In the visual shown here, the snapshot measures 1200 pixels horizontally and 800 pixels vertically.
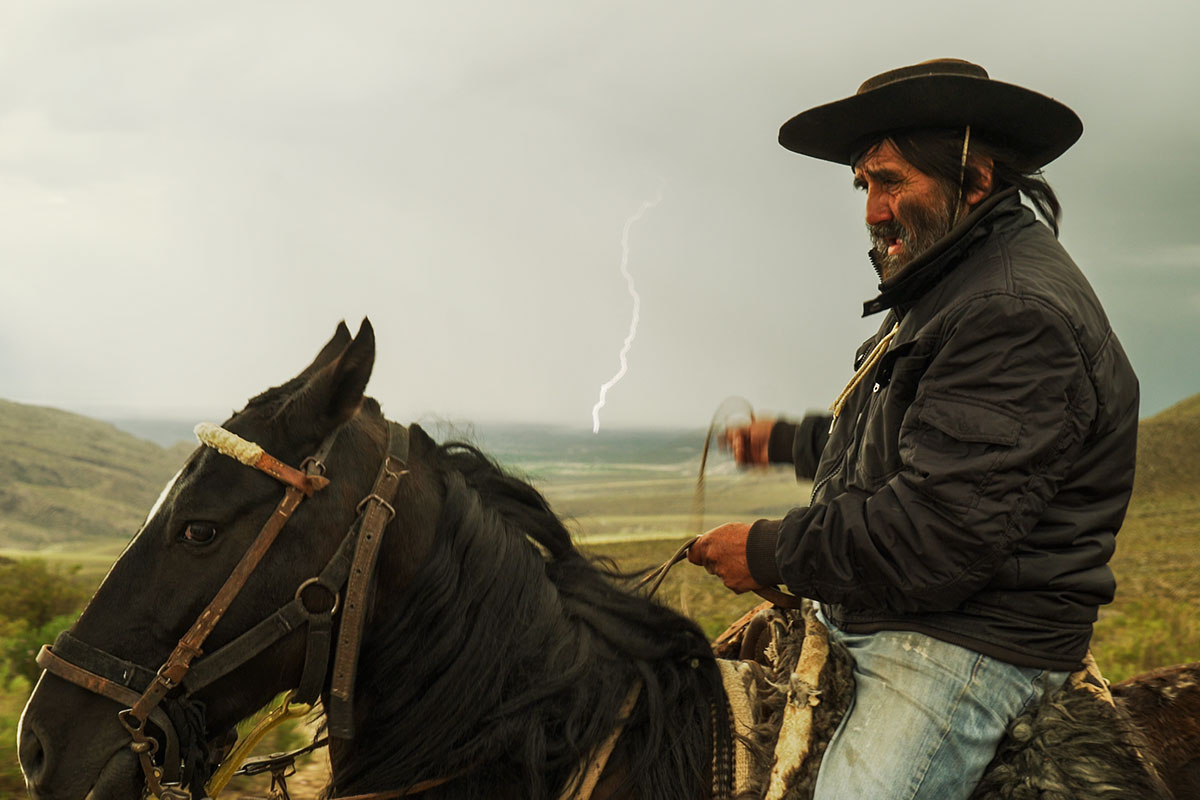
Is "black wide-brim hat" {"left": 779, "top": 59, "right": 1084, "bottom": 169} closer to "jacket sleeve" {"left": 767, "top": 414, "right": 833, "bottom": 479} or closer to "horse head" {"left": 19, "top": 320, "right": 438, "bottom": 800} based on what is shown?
"jacket sleeve" {"left": 767, "top": 414, "right": 833, "bottom": 479}

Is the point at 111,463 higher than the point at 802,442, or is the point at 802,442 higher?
the point at 802,442

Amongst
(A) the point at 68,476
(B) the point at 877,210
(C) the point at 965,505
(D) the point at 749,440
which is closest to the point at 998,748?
(C) the point at 965,505

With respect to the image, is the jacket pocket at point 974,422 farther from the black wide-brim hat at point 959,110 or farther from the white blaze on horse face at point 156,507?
the white blaze on horse face at point 156,507

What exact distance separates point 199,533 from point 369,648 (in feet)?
1.91

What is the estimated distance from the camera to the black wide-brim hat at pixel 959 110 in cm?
259

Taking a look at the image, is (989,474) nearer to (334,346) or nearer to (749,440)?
(749,440)

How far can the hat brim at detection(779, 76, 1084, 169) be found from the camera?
8.49 feet

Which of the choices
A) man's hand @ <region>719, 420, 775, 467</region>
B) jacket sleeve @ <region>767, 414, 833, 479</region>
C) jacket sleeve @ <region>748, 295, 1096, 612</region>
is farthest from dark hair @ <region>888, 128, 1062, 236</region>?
man's hand @ <region>719, 420, 775, 467</region>

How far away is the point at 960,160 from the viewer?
8.73ft

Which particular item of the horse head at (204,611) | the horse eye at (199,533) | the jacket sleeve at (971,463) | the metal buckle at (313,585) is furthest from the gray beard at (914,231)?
the horse eye at (199,533)

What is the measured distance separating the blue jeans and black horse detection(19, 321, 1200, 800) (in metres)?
0.13

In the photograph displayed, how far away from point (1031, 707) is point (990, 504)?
2.23ft

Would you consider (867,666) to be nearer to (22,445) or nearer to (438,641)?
(438,641)

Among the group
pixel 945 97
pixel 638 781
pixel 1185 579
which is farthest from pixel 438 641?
pixel 1185 579
